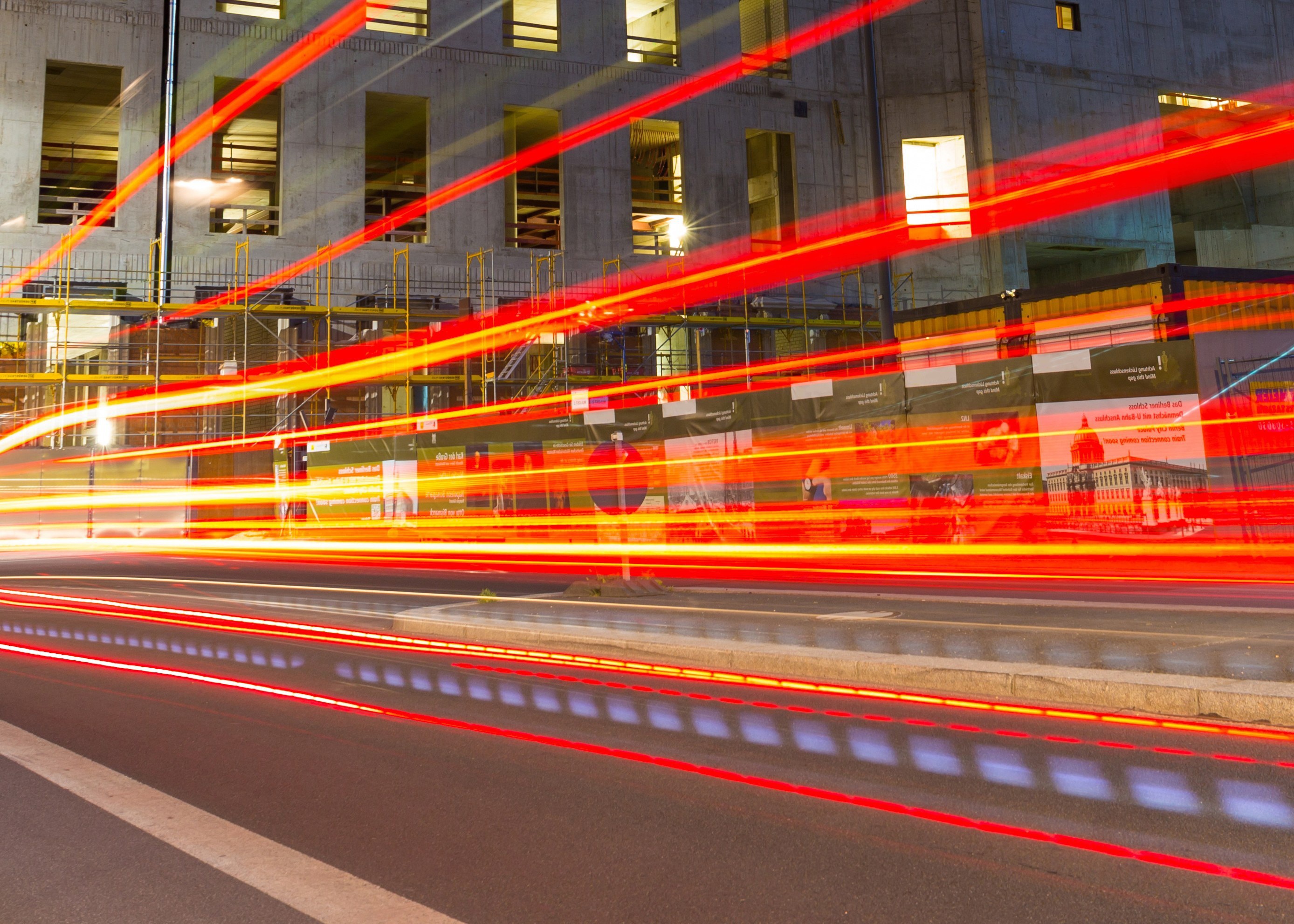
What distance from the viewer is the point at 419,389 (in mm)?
32375

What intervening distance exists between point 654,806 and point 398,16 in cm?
3551

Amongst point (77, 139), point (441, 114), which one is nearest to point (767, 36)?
point (441, 114)

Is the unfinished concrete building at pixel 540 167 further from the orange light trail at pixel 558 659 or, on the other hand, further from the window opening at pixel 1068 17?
the orange light trail at pixel 558 659

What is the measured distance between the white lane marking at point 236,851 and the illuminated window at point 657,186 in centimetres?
3128

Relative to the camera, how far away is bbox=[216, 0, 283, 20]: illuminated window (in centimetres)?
3203

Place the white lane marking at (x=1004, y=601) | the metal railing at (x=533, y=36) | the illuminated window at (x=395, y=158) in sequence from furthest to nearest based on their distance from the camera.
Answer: the metal railing at (x=533, y=36), the illuminated window at (x=395, y=158), the white lane marking at (x=1004, y=601)

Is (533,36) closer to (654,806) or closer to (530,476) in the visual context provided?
(530,476)

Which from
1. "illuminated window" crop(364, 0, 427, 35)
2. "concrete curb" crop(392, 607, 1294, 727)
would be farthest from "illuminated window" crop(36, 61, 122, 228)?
"concrete curb" crop(392, 607, 1294, 727)

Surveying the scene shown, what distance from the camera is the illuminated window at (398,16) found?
33688 millimetres


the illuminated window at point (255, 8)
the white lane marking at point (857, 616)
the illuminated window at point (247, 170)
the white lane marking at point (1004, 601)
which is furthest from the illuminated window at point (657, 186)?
the white lane marking at point (857, 616)

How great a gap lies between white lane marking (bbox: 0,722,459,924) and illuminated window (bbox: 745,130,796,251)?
3334cm

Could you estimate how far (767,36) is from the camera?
3816cm

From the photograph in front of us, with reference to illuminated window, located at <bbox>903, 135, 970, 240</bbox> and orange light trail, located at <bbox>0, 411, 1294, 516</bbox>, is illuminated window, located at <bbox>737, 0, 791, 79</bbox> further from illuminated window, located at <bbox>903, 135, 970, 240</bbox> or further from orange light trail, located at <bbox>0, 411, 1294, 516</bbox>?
orange light trail, located at <bbox>0, 411, 1294, 516</bbox>

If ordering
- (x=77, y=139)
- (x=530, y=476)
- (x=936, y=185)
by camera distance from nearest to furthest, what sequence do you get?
(x=530, y=476)
(x=77, y=139)
(x=936, y=185)
